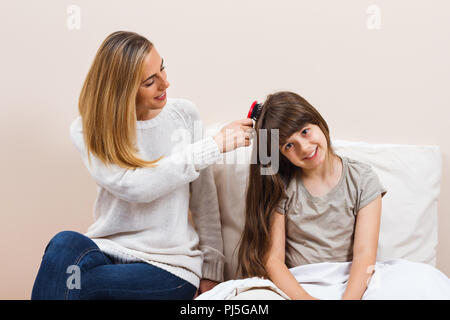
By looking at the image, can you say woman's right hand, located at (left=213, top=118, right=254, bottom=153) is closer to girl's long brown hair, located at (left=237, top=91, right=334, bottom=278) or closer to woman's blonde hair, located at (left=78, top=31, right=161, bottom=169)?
girl's long brown hair, located at (left=237, top=91, right=334, bottom=278)

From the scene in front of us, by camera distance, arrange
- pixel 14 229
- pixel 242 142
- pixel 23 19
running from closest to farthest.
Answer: pixel 242 142
pixel 23 19
pixel 14 229

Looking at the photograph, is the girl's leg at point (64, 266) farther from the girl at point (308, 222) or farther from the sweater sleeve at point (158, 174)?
the girl at point (308, 222)

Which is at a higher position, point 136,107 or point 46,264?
point 136,107

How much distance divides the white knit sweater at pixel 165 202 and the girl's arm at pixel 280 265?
0.64 ft

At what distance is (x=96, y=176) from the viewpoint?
1.15 metres

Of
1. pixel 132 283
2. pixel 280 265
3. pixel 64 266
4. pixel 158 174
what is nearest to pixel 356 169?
pixel 280 265

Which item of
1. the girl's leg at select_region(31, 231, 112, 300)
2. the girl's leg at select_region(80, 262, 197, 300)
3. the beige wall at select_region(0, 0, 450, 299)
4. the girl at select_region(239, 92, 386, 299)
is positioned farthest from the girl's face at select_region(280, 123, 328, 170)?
the girl's leg at select_region(31, 231, 112, 300)

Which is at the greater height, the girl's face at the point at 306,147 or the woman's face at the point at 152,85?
the woman's face at the point at 152,85

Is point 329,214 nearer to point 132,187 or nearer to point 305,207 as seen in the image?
point 305,207

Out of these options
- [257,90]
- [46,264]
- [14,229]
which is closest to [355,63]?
[257,90]

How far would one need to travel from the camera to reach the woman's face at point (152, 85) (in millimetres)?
1138

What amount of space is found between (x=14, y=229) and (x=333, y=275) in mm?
1182

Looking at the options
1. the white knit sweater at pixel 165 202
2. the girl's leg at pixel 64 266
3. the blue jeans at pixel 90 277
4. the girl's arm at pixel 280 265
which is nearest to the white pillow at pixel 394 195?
the white knit sweater at pixel 165 202

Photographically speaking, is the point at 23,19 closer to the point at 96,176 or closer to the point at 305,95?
the point at 96,176
